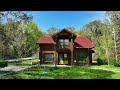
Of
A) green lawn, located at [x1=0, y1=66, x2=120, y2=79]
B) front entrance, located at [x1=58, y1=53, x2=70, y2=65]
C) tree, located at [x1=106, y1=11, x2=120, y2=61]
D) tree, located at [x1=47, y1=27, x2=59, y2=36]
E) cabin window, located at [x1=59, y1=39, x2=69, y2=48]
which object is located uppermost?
tree, located at [x1=47, y1=27, x2=59, y2=36]

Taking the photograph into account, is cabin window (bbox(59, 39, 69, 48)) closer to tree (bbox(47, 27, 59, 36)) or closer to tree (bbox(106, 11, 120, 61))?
tree (bbox(106, 11, 120, 61))

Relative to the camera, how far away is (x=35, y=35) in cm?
Answer: 4775

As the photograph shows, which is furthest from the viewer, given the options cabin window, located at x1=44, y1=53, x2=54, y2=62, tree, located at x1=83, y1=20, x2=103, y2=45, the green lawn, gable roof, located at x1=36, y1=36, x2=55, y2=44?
tree, located at x1=83, y1=20, x2=103, y2=45

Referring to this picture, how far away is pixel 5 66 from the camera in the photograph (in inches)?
963

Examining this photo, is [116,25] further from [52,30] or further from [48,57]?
[52,30]

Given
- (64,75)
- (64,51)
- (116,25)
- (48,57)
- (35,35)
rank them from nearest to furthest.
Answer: (64,75), (64,51), (48,57), (116,25), (35,35)

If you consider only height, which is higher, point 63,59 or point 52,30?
point 52,30

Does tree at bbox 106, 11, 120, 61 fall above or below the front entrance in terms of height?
above

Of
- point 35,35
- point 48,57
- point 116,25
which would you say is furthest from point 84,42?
point 35,35

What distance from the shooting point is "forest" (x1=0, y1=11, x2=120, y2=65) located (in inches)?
709

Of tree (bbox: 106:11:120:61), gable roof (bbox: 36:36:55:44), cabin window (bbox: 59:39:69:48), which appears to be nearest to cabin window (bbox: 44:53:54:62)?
gable roof (bbox: 36:36:55:44)
